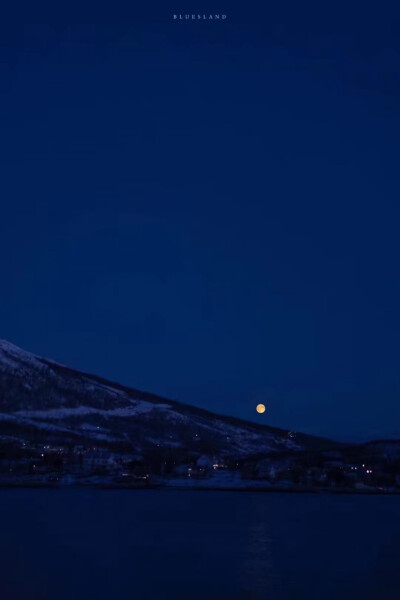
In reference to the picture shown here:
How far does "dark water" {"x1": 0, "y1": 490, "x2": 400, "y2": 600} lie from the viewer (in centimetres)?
1553

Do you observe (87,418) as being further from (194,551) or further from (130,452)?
(194,551)

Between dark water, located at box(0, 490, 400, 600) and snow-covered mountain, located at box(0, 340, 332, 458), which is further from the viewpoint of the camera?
snow-covered mountain, located at box(0, 340, 332, 458)

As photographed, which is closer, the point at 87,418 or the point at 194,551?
the point at 194,551

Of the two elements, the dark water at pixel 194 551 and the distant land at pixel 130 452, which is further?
the distant land at pixel 130 452

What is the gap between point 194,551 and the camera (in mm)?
23672

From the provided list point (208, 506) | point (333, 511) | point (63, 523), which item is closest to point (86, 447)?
point (208, 506)

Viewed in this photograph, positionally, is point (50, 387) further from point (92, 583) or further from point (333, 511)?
point (92, 583)

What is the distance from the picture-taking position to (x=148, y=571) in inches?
734

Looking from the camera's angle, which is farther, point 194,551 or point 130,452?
point 130,452

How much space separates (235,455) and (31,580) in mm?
58657

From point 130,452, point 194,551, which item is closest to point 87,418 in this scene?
point 130,452

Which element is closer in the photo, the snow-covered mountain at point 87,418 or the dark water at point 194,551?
the dark water at point 194,551

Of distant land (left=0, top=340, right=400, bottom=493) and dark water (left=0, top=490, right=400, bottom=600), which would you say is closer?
dark water (left=0, top=490, right=400, bottom=600)

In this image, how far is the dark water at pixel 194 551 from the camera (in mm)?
15531
